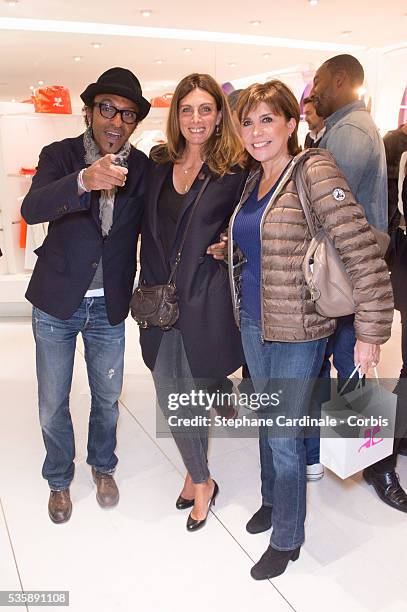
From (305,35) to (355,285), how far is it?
542 cm

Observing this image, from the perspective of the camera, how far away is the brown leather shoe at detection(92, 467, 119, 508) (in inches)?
88.4

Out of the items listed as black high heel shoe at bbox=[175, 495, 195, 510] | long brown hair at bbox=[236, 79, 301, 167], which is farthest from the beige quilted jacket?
black high heel shoe at bbox=[175, 495, 195, 510]

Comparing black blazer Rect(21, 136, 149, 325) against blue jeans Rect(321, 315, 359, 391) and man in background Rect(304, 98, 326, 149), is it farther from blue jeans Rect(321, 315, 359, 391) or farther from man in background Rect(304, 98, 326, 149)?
man in background Rect(304, 98, 326, 149)

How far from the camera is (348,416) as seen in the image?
1812 millimetres

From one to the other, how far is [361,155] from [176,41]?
4082 millimetres

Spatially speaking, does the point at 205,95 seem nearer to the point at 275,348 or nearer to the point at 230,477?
the point at 275,348

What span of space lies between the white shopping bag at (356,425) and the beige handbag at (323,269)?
420 millimetres

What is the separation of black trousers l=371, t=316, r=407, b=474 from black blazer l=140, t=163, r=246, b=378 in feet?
2.99

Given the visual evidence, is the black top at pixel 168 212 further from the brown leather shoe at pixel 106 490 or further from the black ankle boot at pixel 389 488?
the black ankle boot at pixel 389 488

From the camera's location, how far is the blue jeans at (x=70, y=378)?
1997 mm

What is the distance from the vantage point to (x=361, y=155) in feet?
7.25

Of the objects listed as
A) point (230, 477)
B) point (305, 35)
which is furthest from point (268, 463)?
point (305, 35)

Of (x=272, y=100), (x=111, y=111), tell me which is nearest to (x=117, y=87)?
(x=111, y=111)

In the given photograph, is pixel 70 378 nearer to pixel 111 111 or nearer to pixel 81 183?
pixel 81 183
